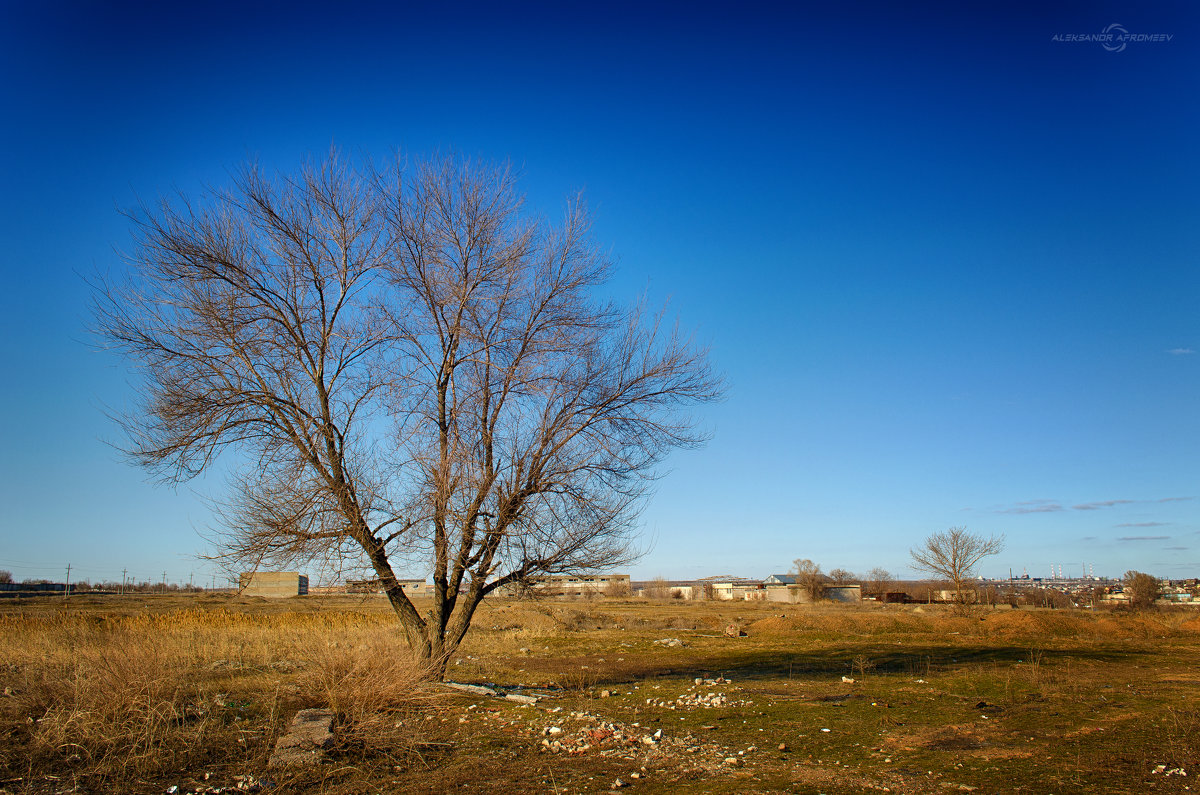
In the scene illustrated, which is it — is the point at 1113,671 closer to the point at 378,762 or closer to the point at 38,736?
the point at 378,762

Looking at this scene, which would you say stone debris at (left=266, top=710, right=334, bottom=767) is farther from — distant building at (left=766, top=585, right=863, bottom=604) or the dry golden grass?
distant building at (left=766, top=585, right=863, bottom=604)

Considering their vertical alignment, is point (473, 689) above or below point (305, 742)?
below

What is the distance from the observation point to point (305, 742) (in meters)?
7.35

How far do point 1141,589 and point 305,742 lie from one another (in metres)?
70.6

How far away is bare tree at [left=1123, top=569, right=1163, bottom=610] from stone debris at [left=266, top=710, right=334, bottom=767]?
67.4m

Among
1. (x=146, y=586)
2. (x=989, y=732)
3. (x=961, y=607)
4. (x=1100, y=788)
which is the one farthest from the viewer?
(x=146, y=586)

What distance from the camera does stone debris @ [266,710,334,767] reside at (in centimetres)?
700

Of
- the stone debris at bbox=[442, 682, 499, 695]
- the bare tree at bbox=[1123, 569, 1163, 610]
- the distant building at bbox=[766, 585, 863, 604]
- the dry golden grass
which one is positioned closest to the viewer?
the dry golden grass

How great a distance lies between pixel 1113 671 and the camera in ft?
52.5

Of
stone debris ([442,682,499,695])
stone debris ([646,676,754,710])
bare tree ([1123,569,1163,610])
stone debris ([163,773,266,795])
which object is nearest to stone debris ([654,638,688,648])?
stone debris ([646,676,754,710])

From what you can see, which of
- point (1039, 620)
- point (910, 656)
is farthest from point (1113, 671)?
point (1039, 620)

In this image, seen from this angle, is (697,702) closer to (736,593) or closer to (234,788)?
(234,788)

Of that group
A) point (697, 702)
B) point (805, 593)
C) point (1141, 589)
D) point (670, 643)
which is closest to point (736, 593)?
point (805, 593)

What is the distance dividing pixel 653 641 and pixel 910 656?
9.14 meters
